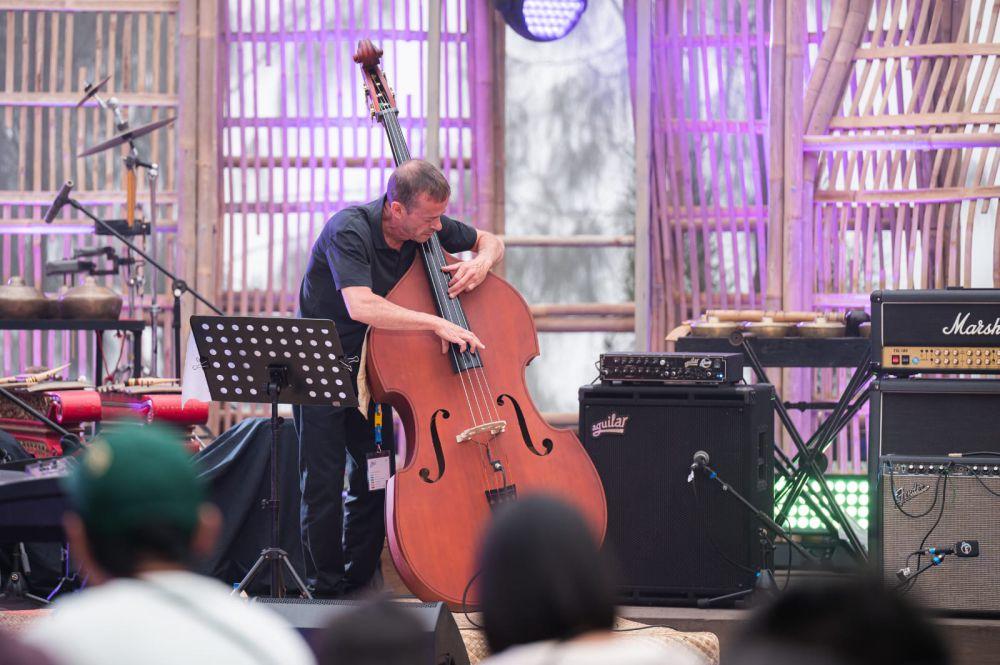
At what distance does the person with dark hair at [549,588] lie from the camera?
1.39 meters

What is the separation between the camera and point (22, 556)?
185 inches

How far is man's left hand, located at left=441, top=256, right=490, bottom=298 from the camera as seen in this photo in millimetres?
4082

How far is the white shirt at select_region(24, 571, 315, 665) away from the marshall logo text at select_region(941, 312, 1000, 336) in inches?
126

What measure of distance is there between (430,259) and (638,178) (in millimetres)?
2851

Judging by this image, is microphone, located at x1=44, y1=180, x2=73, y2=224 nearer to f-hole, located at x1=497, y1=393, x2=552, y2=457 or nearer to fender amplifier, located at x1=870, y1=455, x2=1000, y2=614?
f-hole, located at x1=497, y1=393, x2=552, y2=457

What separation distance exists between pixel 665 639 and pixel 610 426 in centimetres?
92

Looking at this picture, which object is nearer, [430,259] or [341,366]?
[341,366]

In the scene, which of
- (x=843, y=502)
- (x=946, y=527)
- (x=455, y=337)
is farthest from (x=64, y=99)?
(x=946, y=527)

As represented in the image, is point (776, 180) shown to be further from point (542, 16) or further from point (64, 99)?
point (64, 99)

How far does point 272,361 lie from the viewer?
378 cm

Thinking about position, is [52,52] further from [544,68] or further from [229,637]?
[229,637]

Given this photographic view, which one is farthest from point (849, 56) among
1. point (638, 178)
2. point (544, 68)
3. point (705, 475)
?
point (705, 475)

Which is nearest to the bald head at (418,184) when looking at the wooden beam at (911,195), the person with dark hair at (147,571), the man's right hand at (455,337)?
the man's right hand at (455,337)

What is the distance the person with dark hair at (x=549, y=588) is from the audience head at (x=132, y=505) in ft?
1.36
